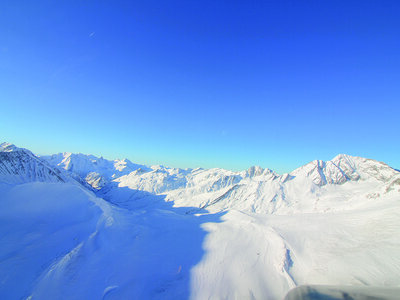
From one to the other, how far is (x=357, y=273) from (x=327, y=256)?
403 centimetres

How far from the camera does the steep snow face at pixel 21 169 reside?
250 ft

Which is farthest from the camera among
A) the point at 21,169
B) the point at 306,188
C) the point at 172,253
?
the point at 306,188

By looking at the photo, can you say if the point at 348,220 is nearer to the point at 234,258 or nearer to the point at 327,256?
the point at 327,256

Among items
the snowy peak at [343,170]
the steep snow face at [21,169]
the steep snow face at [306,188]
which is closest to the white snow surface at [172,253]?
the steep snow face at [21,169]

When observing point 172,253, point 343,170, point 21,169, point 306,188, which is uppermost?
point 343,170

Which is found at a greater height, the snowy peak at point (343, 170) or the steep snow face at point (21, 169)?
the snowy peak at point (343, 170)

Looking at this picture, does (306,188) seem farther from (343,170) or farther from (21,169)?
(21,169)

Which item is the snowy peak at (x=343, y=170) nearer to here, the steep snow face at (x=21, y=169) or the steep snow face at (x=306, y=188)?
the steep snow face at (x=306, y=188)

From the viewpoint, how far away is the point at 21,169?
278 feet

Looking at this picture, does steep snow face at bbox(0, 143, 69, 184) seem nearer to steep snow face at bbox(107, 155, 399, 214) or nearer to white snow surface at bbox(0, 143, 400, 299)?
white snow surface at bbox(0, 143, 400, 299)

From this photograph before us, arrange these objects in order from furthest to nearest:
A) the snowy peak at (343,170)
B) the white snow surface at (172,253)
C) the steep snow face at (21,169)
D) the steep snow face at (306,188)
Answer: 1. the snowy peak at (343,170)
2. the steep snow face at (306,188)
3. the steep snow face at (21,169)
4. the white snow surface at (172,253)

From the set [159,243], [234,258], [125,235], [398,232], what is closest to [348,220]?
[398,232]

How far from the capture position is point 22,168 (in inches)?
3376

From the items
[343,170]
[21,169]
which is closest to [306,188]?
[343,170]
